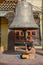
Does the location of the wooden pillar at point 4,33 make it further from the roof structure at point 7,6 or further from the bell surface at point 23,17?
the bell surface at point 23,17

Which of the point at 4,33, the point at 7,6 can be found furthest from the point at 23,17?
the point at 4,33

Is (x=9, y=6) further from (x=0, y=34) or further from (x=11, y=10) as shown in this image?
(x=0, y=34)

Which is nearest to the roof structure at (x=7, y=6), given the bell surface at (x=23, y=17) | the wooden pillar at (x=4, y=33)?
the wooden pillar at (x=4, y=33)

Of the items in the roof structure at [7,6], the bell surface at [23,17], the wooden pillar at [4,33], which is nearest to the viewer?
the bell surface at [23,17]

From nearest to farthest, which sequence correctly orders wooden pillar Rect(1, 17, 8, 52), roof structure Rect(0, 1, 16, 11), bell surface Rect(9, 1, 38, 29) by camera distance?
bell surface Rect(9, 1, 38, 29) → roof structure Rect(0, 1, 16, 11) → wooden pillar Rect(1, 17, 8, 52)

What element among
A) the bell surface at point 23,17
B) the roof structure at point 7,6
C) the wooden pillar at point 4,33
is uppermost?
the roof structure at point 7,6

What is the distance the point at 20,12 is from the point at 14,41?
6.88m

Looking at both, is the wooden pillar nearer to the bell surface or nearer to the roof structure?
the roof structure

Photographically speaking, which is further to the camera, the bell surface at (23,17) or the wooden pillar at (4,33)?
the wooden pillar at (4,33)

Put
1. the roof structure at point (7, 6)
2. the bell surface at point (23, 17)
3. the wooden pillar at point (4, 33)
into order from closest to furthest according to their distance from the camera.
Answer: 1. the bell surface at point (23, 17)
2. the roof structure at point (7, 6)
3. the wooden pillar at point (4, 33)

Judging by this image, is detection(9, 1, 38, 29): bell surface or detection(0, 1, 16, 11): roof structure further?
detection(0, 1, 16, 11): roof structure

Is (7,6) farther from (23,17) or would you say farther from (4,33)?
(23,17)

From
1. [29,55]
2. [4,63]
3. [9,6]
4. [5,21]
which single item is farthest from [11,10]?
[4,63]

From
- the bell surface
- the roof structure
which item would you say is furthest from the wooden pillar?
the bell surface
